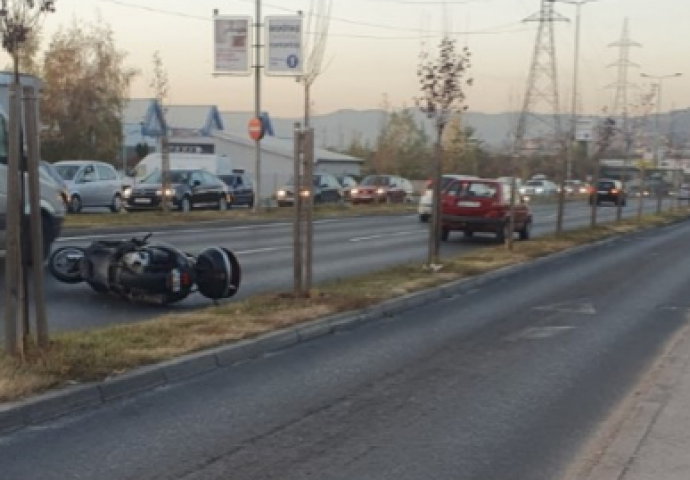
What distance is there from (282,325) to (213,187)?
88.9 feet

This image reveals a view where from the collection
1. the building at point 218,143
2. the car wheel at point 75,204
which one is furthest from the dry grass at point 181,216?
the building at point 218,143

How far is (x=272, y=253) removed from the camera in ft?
61.9

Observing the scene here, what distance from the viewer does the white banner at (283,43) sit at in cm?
3150

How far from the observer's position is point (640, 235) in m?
30.9

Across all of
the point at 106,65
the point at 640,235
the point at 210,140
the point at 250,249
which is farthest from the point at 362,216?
the point at 210,140

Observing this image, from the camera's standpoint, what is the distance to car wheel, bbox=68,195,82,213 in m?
30.4

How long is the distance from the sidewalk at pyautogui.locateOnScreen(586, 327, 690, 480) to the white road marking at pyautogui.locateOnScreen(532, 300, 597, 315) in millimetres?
3800

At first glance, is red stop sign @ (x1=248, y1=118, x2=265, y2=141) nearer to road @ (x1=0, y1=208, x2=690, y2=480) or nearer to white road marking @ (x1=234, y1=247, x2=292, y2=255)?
white road marking @ (x1=234, y1=247, x2=292, y2=255)

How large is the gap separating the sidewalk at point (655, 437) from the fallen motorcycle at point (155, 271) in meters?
5.03

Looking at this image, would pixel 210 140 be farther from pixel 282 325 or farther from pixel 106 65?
pixel 282 325

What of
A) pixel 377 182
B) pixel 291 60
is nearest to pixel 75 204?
pixel 291 60

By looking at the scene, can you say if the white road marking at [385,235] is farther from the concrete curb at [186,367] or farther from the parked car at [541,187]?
the parked car at [541,187]

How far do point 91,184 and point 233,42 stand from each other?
6.65 m

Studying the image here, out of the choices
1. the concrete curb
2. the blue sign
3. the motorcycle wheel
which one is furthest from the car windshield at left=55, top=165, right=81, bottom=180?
the concrete curb
